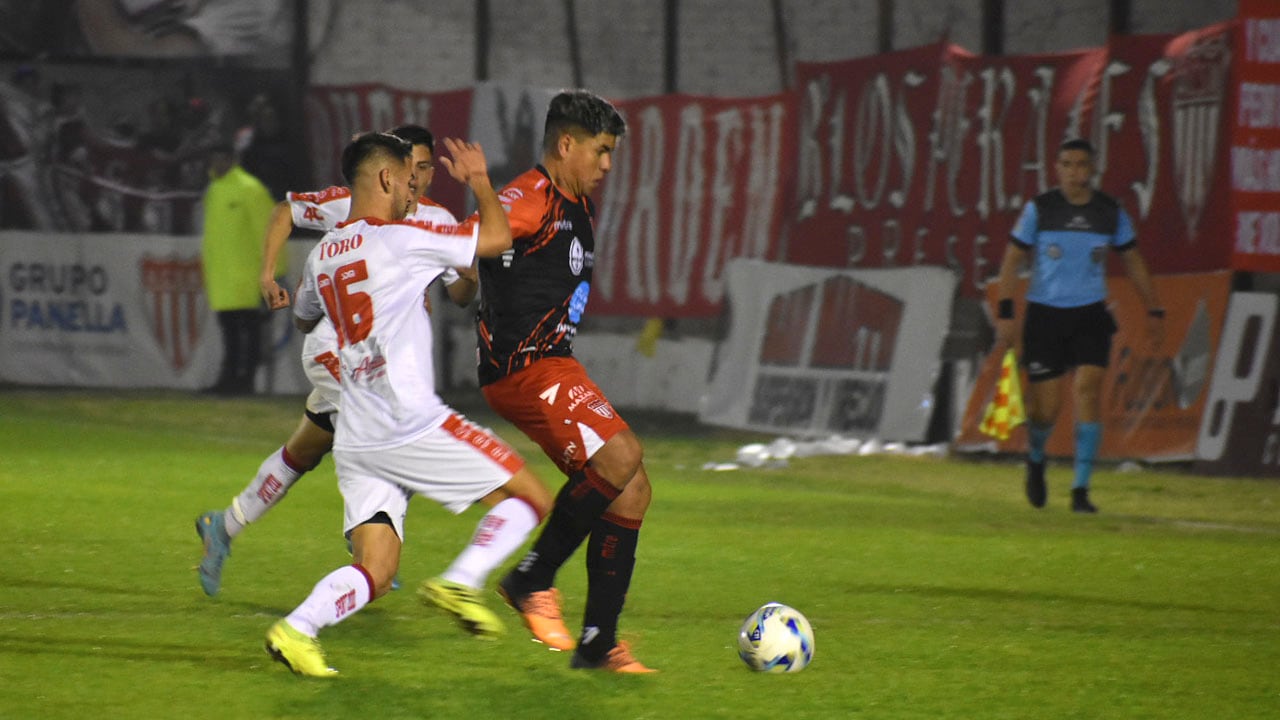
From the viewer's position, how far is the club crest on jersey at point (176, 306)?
717 inches

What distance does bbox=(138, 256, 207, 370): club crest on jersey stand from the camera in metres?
18.2

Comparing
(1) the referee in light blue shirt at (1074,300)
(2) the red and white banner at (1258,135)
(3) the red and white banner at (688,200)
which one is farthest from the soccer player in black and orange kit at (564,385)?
(3) the red and white banner at (688,200)

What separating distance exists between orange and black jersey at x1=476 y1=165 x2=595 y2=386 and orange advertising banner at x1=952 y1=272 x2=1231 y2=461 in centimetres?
723

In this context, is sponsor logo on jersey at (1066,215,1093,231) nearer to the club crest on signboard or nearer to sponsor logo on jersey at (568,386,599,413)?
the club crest on signboard

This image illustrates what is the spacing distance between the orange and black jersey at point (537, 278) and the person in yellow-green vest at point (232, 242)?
38.0ft

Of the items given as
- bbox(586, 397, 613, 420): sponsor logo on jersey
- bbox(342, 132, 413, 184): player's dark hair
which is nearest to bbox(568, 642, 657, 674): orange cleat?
bbox(586, 397, 613, 420): sponsor logo on jersey

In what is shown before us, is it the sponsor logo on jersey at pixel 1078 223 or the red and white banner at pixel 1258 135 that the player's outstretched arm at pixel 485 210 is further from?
the red and white banner at pixel 1258 135

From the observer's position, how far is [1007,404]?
13.5m

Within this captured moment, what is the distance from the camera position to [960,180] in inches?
567

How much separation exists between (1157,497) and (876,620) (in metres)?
5.02

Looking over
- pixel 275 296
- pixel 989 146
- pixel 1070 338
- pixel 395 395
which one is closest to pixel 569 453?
pixel 395 395

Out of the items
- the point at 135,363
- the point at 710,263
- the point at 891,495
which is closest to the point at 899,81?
the point at 710,263

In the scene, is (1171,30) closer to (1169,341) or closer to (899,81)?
(899,81)

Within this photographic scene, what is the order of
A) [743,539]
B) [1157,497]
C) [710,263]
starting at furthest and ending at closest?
[710,263]
[1157,497]
[743,539]
